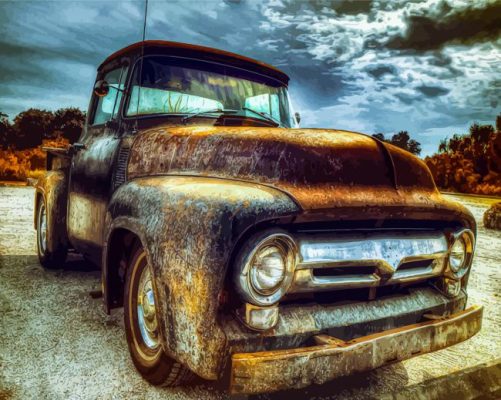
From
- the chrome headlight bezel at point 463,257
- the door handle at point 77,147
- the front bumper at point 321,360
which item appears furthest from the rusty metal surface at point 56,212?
the chrome headlight bezel at point 463,257

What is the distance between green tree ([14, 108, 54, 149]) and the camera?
29.6m

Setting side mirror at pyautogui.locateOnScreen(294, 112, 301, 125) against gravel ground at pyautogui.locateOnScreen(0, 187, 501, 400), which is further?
side mirror at pyautogui.locateOnScreen(294, 112, 301, 125)

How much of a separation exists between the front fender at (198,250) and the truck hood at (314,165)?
0.13 metres

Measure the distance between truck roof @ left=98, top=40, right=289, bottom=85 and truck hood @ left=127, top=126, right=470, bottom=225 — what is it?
0.91m

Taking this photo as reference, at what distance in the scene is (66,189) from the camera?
3.87 metres

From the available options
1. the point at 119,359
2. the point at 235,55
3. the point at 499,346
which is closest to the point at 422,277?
the point at 499,346

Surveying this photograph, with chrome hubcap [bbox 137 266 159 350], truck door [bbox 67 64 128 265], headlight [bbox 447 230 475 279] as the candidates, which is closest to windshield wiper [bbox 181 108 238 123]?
truck door [bbox 67 64 128 265]

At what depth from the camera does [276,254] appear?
164cm

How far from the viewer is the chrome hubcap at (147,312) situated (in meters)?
2.10

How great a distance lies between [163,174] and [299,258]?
1071 millimetres

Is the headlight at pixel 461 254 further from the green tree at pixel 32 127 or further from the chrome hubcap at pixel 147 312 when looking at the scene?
the green tree at pixel 32 127

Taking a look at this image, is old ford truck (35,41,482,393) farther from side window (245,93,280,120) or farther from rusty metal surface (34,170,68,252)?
rusty metal surface (34,170,68,252)

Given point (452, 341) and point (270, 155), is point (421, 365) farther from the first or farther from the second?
point (270, 155)

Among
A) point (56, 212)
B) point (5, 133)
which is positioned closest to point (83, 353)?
point (56, 212)
